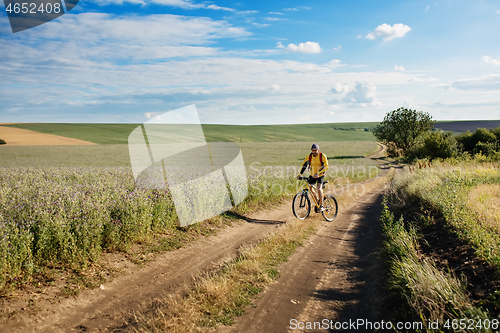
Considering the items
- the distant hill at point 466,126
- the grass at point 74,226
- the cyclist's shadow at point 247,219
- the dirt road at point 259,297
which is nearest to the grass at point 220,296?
the dirt road at point 259,297

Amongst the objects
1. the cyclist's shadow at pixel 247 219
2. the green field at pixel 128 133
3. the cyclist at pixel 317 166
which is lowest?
the cyclist's shadow at pixel 247 219

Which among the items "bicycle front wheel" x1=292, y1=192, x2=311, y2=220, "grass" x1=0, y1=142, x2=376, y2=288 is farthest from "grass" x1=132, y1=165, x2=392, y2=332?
"bicycle front wheel" x1=292, y1=192, x2=311, y2=220

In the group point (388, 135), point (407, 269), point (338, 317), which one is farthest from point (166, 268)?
point (388, 135)

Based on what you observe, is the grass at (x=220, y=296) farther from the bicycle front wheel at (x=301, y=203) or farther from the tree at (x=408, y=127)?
the tree at (x=408, y=127)

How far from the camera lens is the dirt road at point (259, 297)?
5.14 metres

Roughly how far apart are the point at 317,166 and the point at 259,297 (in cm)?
664

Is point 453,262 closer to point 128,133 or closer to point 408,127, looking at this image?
point 408,127

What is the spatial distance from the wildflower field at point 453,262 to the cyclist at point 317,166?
306 cm

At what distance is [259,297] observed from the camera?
592 cm

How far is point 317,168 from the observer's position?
11.6 metres

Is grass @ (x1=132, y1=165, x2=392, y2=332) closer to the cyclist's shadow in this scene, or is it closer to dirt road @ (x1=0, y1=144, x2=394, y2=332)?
dirt road @ (x1=0, y1=144, x2=394, y2=332)

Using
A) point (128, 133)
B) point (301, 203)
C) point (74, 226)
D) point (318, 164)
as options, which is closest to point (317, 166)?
point (318, 164)

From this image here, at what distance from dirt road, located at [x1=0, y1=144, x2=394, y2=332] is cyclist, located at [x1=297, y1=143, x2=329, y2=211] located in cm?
219

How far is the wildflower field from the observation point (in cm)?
444
